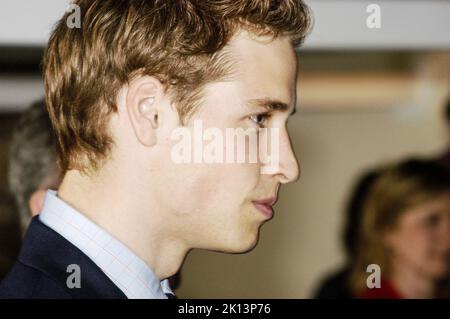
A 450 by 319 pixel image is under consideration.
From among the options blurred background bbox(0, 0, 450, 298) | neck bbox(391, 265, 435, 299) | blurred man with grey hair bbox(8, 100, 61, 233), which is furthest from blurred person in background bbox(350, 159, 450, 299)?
blurred background bbox(0, 0, 450, 298)

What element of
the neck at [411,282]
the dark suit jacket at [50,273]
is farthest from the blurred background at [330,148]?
the dark suit jacket at [50,273]

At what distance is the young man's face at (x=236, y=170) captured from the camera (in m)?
1.04

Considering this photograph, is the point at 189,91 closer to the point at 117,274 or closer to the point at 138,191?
the point at 138,191

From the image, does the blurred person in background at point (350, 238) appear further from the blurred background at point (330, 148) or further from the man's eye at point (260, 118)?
the blurred background at point (330, 148)

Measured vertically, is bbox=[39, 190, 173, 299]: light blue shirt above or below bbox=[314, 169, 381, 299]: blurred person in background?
above

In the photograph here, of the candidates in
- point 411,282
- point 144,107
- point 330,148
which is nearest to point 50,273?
point 144,107

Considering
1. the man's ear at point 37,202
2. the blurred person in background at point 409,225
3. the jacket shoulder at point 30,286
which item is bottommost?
the blurred person in background at point 409,225

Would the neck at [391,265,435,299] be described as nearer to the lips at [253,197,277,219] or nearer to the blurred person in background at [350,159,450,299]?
the blurred person in background at [350,159,450,299]

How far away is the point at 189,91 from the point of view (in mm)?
1045

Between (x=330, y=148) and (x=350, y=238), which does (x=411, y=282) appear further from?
(x=330, y=148)

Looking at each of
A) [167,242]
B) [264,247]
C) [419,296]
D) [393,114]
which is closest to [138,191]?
[167,242]

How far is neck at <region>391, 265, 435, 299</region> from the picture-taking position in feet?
6.41

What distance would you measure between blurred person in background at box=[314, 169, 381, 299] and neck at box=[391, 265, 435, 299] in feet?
0.57

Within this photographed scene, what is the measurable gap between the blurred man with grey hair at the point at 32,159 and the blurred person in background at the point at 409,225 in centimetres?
92
